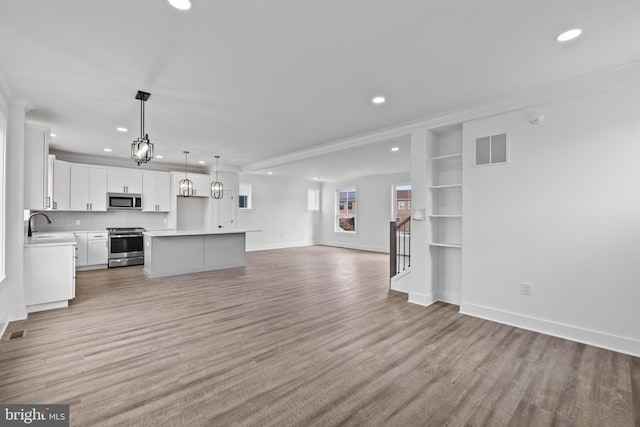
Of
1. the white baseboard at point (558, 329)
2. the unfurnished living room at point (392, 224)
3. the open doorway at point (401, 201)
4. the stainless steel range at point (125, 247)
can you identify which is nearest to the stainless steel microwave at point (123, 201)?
the stainless steel range at point (125, 247)

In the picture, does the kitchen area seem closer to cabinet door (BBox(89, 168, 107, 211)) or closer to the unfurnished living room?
cabinet door (BBox(89, 168, 107, 211))

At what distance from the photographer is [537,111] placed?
326 centimetres

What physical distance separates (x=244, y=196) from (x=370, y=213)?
435cm

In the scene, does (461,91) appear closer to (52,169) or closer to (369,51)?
(369,51)

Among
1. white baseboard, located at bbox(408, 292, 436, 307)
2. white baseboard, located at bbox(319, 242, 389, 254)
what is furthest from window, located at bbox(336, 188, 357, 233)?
white baseboard, located at bbox(408, 292, 436, 307)

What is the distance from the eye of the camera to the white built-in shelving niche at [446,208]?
417cm

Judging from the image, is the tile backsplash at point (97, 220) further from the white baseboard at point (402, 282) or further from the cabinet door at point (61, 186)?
the white baseboard at point (402, 282)

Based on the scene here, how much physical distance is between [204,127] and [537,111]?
179 inches

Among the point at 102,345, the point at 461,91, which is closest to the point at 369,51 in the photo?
the point at 461,91

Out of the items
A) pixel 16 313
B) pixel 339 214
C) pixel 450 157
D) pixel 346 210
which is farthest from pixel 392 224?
pixel 339 214

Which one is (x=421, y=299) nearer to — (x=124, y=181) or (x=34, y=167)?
(x=34, y=167)

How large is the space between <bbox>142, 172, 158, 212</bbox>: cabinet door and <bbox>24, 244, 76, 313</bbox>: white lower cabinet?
3717 mm

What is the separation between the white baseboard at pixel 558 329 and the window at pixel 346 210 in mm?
7154

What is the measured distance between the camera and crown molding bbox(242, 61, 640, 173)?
2760mm
